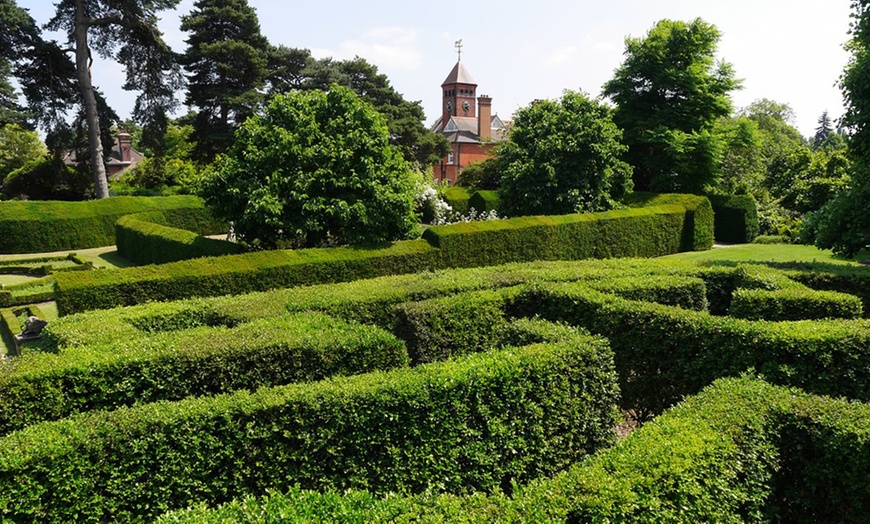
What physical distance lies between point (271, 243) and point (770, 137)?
64898 millimetres

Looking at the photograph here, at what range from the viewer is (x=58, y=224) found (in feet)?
89.0

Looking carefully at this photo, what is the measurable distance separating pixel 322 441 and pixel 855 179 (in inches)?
525

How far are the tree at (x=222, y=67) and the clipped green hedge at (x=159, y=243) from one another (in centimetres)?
1185

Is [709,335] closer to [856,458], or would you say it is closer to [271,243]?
[856,458]

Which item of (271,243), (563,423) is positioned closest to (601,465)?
(563,423)

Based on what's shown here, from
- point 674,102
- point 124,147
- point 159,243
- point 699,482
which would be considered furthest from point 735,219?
point 124,147

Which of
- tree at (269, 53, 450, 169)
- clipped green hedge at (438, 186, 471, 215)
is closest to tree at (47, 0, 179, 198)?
tree at (269, 53, 450, 169)

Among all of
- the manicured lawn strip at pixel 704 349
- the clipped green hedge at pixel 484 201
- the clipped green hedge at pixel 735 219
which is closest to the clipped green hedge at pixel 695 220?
the clipped green hedge at pixel 735 219

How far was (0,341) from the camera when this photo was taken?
13.2m

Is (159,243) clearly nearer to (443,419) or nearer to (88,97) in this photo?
(443,419)

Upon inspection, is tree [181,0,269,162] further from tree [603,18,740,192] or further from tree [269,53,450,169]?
tree [603,18,740,192]

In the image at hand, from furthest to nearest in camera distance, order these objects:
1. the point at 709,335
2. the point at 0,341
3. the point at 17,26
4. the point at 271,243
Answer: the point at 17,26 < the point at 271,243 < the point at 0,341 < the point at 709,335

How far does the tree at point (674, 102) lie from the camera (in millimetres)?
29797

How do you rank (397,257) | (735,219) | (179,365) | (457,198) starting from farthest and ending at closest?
(457,198), (735,219), (397,257), (179,365)
